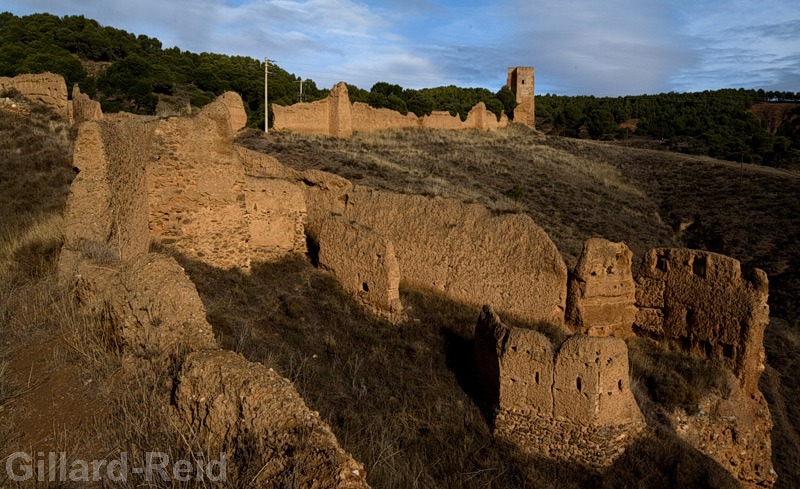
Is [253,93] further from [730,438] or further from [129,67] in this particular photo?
[730,438]

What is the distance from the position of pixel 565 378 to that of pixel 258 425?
4782mm

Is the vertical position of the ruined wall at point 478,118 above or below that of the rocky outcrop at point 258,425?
above

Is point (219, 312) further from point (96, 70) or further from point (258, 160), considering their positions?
point (96, 70)

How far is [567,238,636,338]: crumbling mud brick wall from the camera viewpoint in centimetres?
991

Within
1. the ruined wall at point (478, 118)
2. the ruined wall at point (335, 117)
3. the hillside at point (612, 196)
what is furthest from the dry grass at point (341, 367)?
the ruined wall at point (478, 118)

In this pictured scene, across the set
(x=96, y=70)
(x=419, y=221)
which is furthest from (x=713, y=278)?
(x=96, y=70)

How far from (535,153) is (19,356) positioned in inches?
1369

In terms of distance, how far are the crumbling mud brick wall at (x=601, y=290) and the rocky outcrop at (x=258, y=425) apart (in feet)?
24.5

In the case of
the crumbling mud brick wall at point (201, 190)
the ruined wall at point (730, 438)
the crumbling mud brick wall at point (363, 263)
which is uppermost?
the crumbling mud brick wall at point (201, 190)

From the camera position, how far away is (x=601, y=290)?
10117 millimetres

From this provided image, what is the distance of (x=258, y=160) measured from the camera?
526 inches

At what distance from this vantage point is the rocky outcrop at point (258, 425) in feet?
9.68

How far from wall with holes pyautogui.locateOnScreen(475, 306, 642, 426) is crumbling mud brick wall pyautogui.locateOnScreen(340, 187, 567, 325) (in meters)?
3.00

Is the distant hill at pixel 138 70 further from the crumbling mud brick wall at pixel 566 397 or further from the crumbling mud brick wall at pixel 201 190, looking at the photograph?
the crumbling mud brick wall at pixel 566 397
